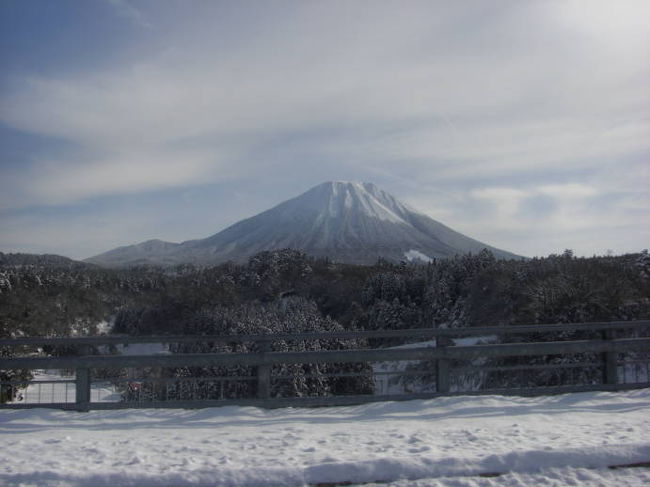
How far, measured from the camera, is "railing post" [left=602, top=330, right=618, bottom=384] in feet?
31.0

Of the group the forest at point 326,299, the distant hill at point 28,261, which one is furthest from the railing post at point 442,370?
the distant hill at point 28,261

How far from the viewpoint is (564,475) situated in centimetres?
575

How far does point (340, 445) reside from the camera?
6.59 metres

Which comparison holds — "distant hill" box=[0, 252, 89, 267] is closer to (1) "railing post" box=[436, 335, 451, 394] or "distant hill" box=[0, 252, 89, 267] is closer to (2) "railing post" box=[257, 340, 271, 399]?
(2) "railing post" box=[257, 340, 271, 399]

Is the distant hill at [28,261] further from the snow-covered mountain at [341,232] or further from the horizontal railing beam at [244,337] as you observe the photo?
the horizontal railing beam at [244,337]

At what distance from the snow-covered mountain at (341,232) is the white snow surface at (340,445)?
90.8m

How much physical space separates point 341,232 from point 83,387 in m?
131

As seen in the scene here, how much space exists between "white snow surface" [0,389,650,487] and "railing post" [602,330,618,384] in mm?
651

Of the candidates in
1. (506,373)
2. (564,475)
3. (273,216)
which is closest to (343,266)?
(506,373)

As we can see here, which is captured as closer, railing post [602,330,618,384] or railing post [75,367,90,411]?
railing post [75,367,90,411]

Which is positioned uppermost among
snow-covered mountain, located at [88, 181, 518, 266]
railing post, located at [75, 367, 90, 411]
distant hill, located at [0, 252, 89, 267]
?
snow-covered mountain, located at [88, 181, 518, 266]

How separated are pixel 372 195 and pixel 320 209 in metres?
21.6

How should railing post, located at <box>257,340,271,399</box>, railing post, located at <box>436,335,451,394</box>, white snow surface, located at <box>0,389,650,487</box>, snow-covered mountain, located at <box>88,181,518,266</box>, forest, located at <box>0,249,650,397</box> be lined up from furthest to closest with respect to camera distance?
snow-covered mountain, located at <box>88,181,518,266</box> < forest, located at <box>0,249,650,397</box> < railing post, located at <box>436,335,451,394</box> < railing post, located at <box>257,340,271,399</box> < white snow surface, located at <box>0,389,650,487</box>

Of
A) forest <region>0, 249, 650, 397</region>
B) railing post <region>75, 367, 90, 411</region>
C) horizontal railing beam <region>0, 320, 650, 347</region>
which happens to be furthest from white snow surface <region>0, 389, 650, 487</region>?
forest <region>0, 249, 650, 397</region>
